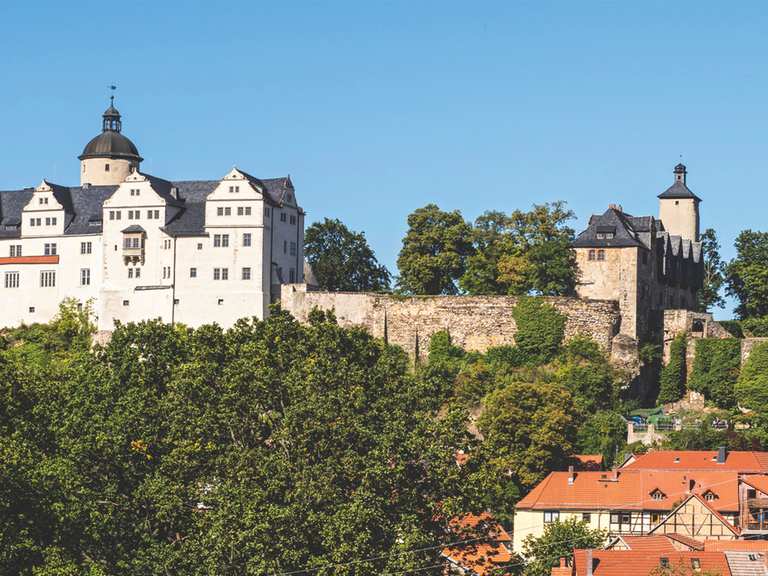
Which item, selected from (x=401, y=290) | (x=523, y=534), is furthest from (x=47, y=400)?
(x=401, y=290)

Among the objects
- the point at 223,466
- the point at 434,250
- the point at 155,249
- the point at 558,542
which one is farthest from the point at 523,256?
the point at 223,466

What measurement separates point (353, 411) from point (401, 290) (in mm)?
43600

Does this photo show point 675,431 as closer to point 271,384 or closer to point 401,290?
point 401,290

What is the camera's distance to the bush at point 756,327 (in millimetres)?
91750

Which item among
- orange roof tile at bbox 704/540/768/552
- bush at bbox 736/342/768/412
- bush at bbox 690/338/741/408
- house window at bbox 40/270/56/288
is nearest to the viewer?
orange roof tile at bbox 704/540/768/552

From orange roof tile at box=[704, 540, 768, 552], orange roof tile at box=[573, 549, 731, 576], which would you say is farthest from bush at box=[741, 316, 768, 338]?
orange roof tile at box=[573, 549, 731, 576]

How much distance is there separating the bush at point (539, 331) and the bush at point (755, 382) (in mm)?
8607

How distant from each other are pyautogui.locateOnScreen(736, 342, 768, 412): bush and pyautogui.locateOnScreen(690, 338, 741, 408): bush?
810mm

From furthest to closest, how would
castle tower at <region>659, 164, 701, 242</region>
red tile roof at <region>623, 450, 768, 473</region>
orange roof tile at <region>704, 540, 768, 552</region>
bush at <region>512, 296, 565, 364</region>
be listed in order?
castle tower at <region>659, 164, 701, 242</region>, bush at <region>512, 296, 565, 364</region>, red tile roof at <region>623, 450, 768, 473</region>, orange roof tile at <region>704, 540, 768, 552</region>

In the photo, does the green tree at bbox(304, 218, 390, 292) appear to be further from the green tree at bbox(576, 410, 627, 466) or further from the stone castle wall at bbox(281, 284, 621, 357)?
the green tree at bbox(576, 410, 627, 466)

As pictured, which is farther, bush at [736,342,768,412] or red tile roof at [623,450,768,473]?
bush at [736,342,768,412]

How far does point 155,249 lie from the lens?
92688 mm

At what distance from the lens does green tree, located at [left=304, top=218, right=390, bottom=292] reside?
340 feet

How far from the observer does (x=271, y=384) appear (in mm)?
54625
